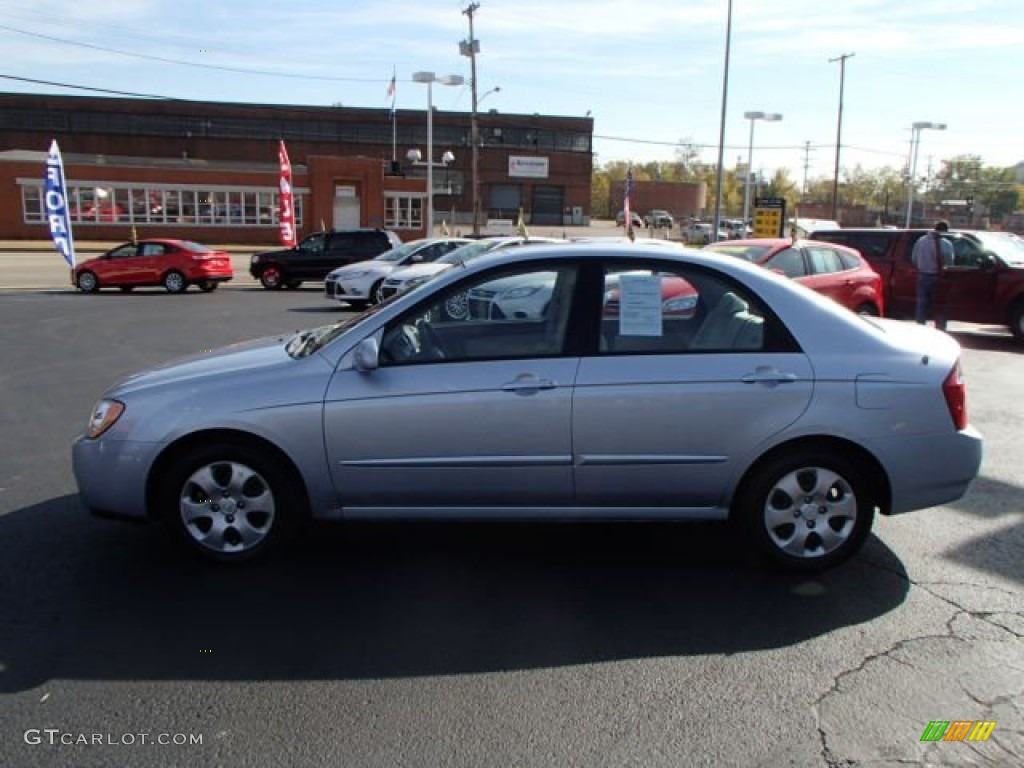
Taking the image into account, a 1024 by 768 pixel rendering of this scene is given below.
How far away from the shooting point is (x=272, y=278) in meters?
23.7

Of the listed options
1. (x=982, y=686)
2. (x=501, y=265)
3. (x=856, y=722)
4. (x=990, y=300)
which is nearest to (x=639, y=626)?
(x=856, y=722)

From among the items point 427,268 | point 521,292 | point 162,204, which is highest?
point 162,204

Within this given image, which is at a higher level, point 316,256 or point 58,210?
point 58,210

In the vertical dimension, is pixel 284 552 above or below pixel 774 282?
below


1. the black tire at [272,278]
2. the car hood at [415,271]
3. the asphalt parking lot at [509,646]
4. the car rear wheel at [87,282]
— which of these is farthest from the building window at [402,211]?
the asphalt parking lot at [509,646]

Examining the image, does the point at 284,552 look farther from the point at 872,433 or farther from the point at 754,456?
the point at 872,433

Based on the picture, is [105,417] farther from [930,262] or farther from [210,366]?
[930,262]

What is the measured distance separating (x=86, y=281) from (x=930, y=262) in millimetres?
19372

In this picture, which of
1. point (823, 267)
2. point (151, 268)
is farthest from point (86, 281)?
point (823, 267)

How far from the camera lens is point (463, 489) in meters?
4.20

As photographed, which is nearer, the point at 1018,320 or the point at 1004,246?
the point at 1018,320

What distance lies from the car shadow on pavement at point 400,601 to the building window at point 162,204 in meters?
44.9

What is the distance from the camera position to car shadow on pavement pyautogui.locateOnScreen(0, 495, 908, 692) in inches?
137

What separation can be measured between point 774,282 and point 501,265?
1.40m
